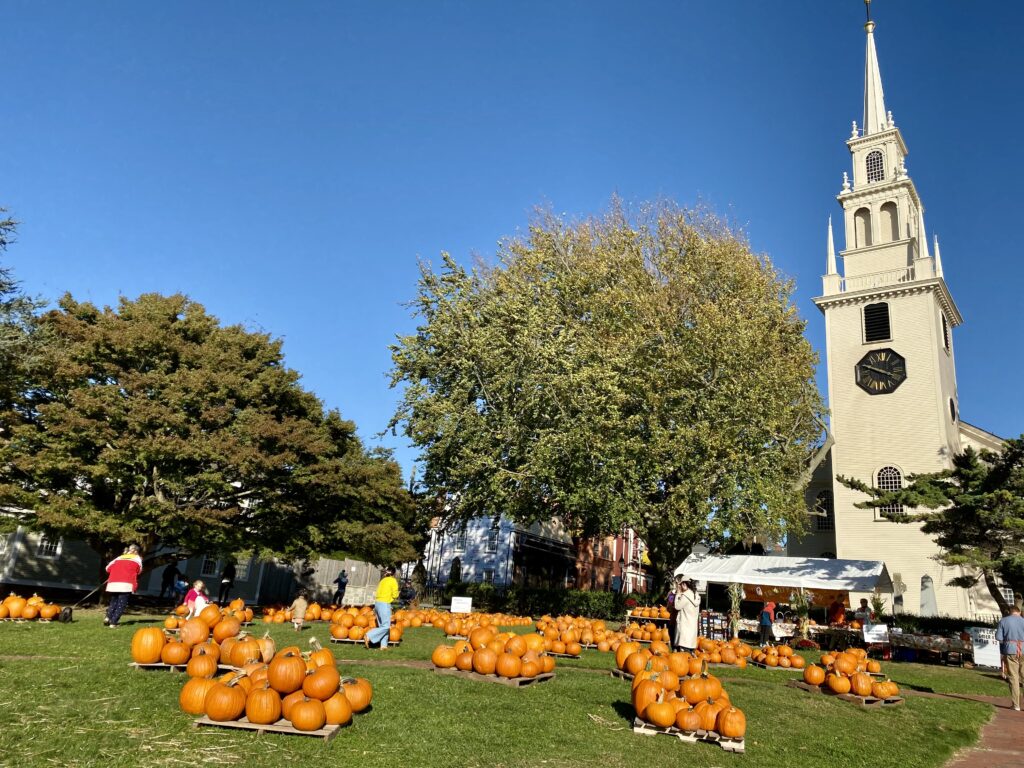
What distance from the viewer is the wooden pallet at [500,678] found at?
970 cm

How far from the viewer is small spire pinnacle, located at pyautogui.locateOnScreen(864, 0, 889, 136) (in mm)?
43594

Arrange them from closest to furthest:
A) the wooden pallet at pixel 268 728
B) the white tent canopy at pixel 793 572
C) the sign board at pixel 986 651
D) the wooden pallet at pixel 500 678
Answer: the wooden pallet at pixel 268 728 < the wooden pallet at pixel 500 678 < the sign board at pixel 986 651 < the white tent canopy at pixel 793 572

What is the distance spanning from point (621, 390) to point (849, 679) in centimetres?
1281

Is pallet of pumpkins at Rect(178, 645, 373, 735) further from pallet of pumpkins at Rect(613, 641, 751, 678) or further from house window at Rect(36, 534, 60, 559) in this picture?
house window at Rect(36, 534, 60, 559)

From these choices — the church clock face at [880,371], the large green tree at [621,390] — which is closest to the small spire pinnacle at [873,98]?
the church clock face at [880,371]

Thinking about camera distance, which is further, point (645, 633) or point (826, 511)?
point (826, 511)

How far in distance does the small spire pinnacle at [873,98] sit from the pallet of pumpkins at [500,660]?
A: 44.2 meters

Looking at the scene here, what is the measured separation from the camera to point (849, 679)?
455 inches

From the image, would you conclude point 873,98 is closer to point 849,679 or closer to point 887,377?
point 887,377

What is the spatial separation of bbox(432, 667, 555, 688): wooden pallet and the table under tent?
1178 centimetres

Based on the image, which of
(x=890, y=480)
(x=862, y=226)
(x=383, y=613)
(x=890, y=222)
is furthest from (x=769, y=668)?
(x=890, y=222)

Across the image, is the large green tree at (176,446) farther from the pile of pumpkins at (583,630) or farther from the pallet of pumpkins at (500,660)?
the pallet of pumpkins at (500,660)

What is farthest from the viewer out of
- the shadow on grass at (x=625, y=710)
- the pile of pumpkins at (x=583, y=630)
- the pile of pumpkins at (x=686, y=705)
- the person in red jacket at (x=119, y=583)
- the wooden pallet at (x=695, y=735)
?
the pile of pumpkins at (x=583, y=630)

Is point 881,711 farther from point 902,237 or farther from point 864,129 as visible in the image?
point 864,129
